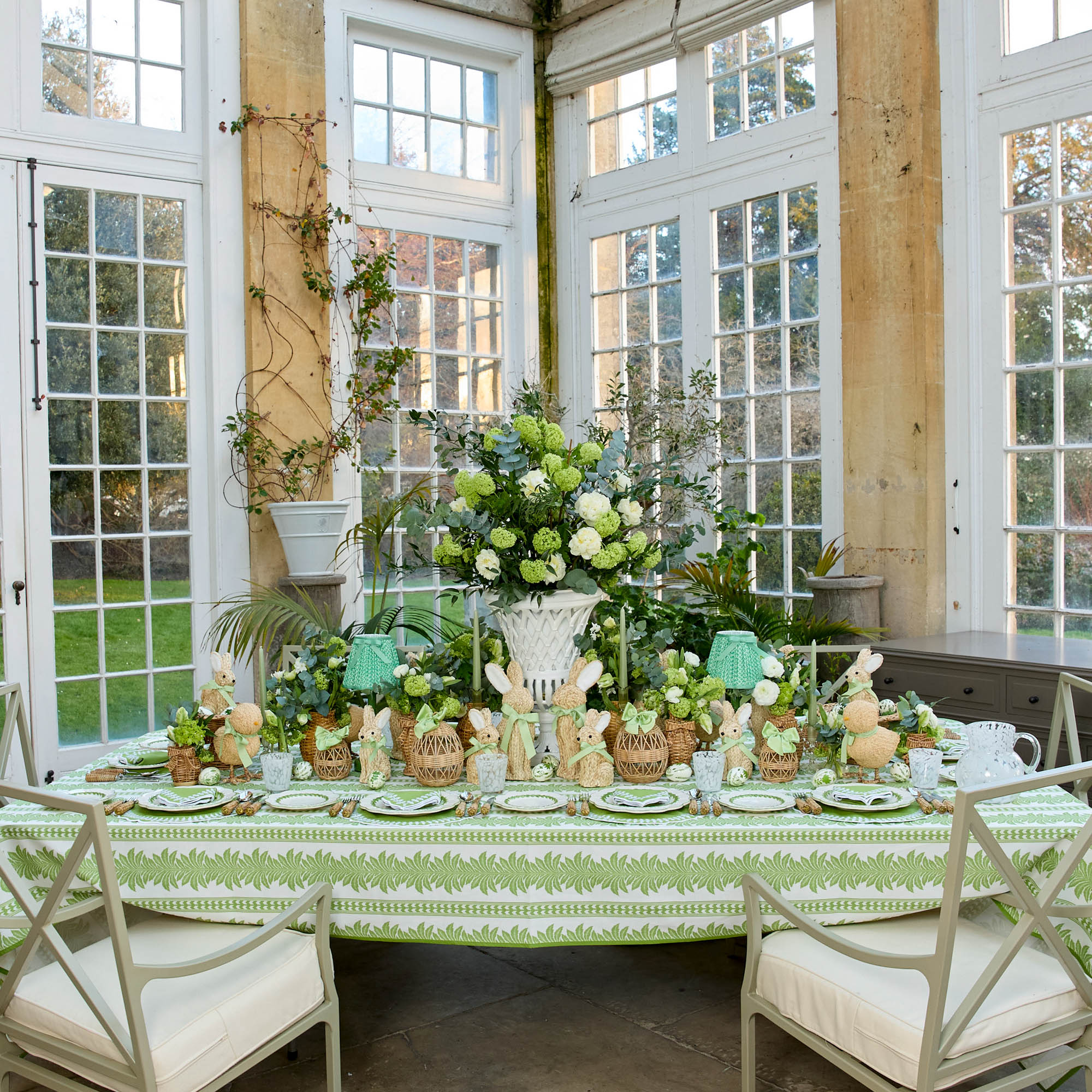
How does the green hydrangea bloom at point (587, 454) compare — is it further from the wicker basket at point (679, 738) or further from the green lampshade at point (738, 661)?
the wicker basket at point (679, 738)

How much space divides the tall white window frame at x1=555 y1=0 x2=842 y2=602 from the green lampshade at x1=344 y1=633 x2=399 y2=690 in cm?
306

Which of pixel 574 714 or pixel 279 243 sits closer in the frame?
pixel 574 714

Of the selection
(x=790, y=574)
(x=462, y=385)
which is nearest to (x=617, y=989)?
(x=790, y=574)

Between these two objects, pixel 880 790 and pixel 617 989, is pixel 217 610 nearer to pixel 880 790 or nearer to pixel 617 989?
pixel 617 989

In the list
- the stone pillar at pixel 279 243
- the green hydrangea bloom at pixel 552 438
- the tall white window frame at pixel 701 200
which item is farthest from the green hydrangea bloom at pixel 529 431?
the stone pillar at pixel 279 243

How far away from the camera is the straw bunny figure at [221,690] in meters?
2.93

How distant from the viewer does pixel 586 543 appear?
2777 millimetres

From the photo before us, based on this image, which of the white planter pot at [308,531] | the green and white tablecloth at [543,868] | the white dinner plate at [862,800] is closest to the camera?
the green and white tablecloth at [543,868]

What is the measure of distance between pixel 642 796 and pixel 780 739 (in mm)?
382

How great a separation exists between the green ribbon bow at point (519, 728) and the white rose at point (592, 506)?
52 cm

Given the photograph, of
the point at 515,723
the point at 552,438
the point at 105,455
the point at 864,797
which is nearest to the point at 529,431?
the point at 552,438

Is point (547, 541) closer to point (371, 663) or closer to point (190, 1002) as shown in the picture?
point (371, 663)

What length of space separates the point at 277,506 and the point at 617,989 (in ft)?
10.0

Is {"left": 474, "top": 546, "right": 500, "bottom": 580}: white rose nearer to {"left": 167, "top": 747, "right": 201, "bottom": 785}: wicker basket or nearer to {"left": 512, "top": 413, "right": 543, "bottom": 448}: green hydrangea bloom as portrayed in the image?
{"left": 512, "top": 413, "right": 543, "bottom": 448}: green hydrangea bloom
